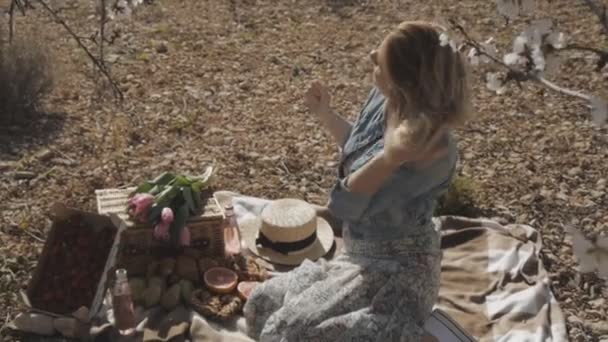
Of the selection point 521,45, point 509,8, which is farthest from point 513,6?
point 521,45

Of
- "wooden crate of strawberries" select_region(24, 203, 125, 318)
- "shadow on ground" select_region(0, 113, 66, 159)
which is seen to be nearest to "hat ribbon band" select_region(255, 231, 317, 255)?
"wooden crate of strawberries" select_region(24, 203, 125, 318)

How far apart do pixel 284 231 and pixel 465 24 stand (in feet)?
10.8

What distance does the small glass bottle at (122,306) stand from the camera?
10.7 ft

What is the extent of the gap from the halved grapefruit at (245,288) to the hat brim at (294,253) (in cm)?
25

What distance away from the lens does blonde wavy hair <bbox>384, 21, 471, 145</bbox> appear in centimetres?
292

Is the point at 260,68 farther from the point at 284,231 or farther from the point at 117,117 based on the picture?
the point at 284,231

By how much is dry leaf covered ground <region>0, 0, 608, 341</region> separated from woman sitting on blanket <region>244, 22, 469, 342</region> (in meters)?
0.93

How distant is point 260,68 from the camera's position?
593 cm

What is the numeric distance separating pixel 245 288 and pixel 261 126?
5.87 ft

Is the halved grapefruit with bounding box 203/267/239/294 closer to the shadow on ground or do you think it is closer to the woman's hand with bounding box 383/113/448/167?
the woman's hand with bounding box 383/113/448/167

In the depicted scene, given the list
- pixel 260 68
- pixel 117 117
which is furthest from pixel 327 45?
pixel 117 117

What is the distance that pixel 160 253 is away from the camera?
3.69 meters

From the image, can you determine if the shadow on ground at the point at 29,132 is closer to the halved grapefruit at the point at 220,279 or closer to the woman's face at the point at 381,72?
the halved grapefruit at the point at 220,279

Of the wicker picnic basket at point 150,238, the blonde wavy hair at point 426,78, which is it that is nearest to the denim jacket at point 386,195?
the blonde wavy hair at point 426,78
